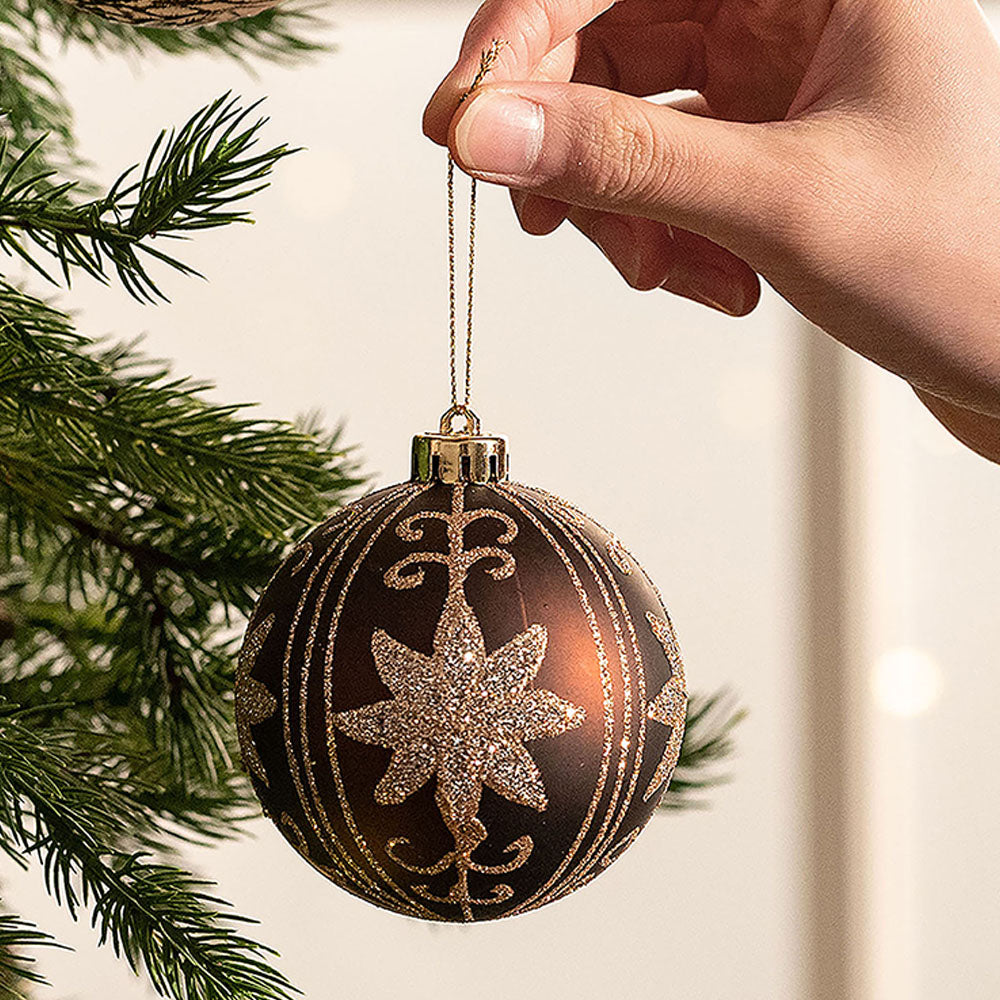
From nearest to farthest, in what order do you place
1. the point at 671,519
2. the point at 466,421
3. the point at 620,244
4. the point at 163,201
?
the point at 163,201
the point at 466,421
the point at 620,244
the point at 671,519

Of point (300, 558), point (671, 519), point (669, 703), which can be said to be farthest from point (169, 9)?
point (671, 519)

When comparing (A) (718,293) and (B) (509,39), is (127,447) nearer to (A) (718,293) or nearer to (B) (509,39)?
(B) (509,39)

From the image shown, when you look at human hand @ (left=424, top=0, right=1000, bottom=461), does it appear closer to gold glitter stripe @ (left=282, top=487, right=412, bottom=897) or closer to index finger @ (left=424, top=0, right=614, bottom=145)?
index finger @ (left=424, top=0, right=614, bottom=145)

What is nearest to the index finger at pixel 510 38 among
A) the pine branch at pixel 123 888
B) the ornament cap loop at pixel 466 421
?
the ornament cap loop at pixel 466 421

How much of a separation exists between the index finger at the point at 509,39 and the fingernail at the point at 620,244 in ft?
0.45

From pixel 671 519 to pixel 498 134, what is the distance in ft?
2.82

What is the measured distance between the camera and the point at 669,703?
1.62 ft

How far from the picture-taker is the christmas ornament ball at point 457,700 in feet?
1.48

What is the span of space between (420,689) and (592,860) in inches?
4.2

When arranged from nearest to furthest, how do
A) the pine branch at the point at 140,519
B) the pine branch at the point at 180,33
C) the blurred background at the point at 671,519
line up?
the pine branch at the point at 140,519 < the pine branch at the point at 180,33 < the blurred background at the point at 671,519

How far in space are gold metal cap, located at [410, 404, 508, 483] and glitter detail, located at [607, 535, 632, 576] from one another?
0.17ft

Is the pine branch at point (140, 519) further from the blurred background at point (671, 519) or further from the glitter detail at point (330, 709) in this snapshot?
the blurred background at point (671, 519)

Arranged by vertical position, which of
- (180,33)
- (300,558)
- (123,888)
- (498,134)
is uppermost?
(180,33)

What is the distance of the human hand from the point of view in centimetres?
45
